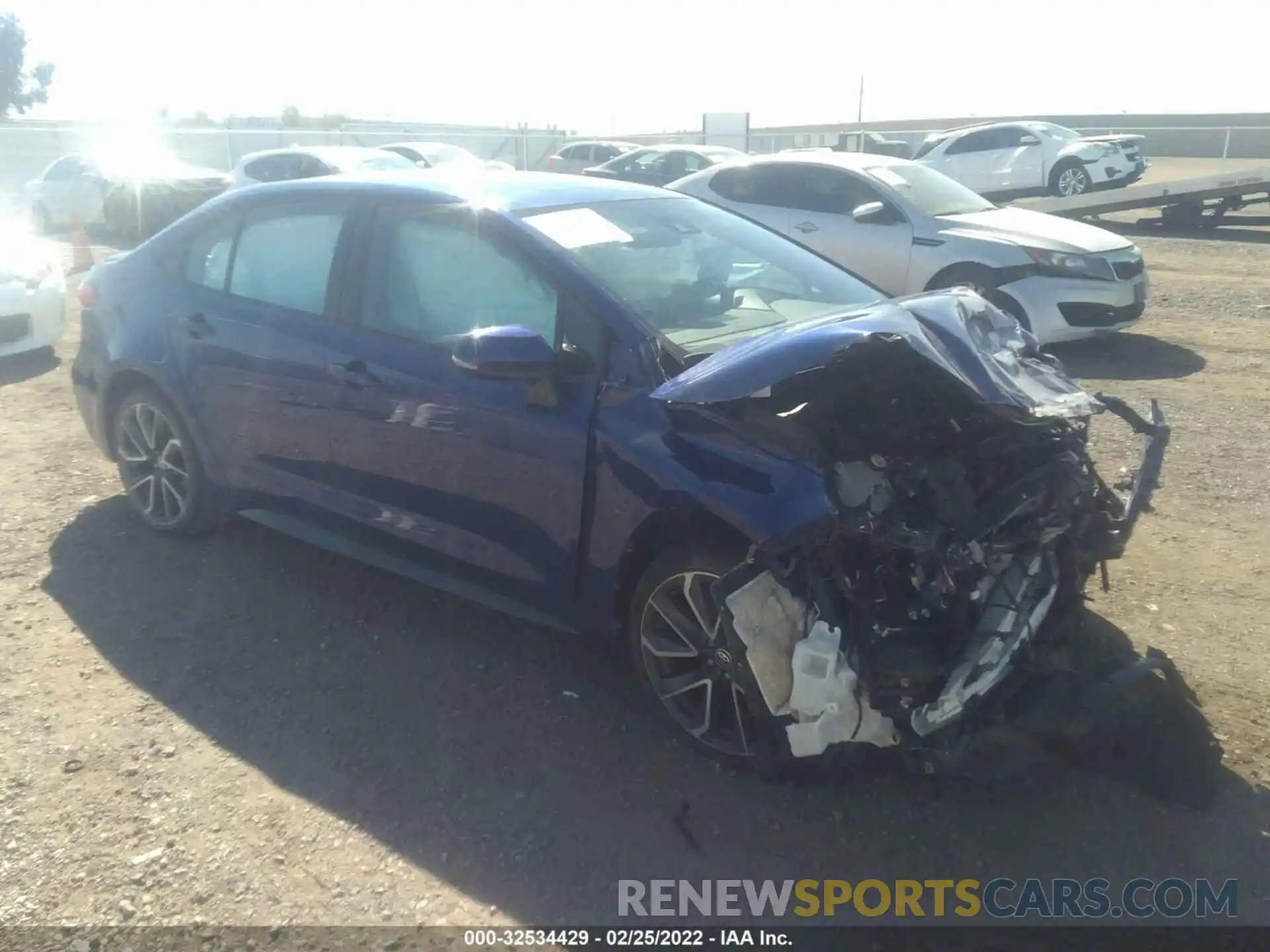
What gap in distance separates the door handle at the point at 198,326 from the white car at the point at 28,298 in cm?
485

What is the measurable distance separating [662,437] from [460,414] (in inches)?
33.5

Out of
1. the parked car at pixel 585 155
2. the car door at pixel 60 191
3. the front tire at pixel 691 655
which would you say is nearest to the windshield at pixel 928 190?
the front tire at pixel 691 655

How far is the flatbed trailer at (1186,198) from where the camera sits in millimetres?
15586

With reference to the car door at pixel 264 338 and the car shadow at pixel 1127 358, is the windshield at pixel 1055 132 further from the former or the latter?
the car door at pixel 264 338

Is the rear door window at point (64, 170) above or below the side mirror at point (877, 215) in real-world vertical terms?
below

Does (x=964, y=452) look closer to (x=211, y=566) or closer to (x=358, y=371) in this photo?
(x=358, y=371)

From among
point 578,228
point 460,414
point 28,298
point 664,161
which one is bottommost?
point 28,298

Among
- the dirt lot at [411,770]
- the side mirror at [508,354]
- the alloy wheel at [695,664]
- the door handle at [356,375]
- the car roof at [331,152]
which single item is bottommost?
the dirt lot at [411,770]

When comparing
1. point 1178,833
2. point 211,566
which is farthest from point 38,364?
point 1178,833

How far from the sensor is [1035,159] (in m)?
21.4

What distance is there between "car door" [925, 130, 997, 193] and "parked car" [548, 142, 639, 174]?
288 inches

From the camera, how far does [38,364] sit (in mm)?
9016

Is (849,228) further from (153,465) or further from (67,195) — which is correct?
(67,195)

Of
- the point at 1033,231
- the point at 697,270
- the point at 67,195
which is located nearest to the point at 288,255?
the point at 697,270
